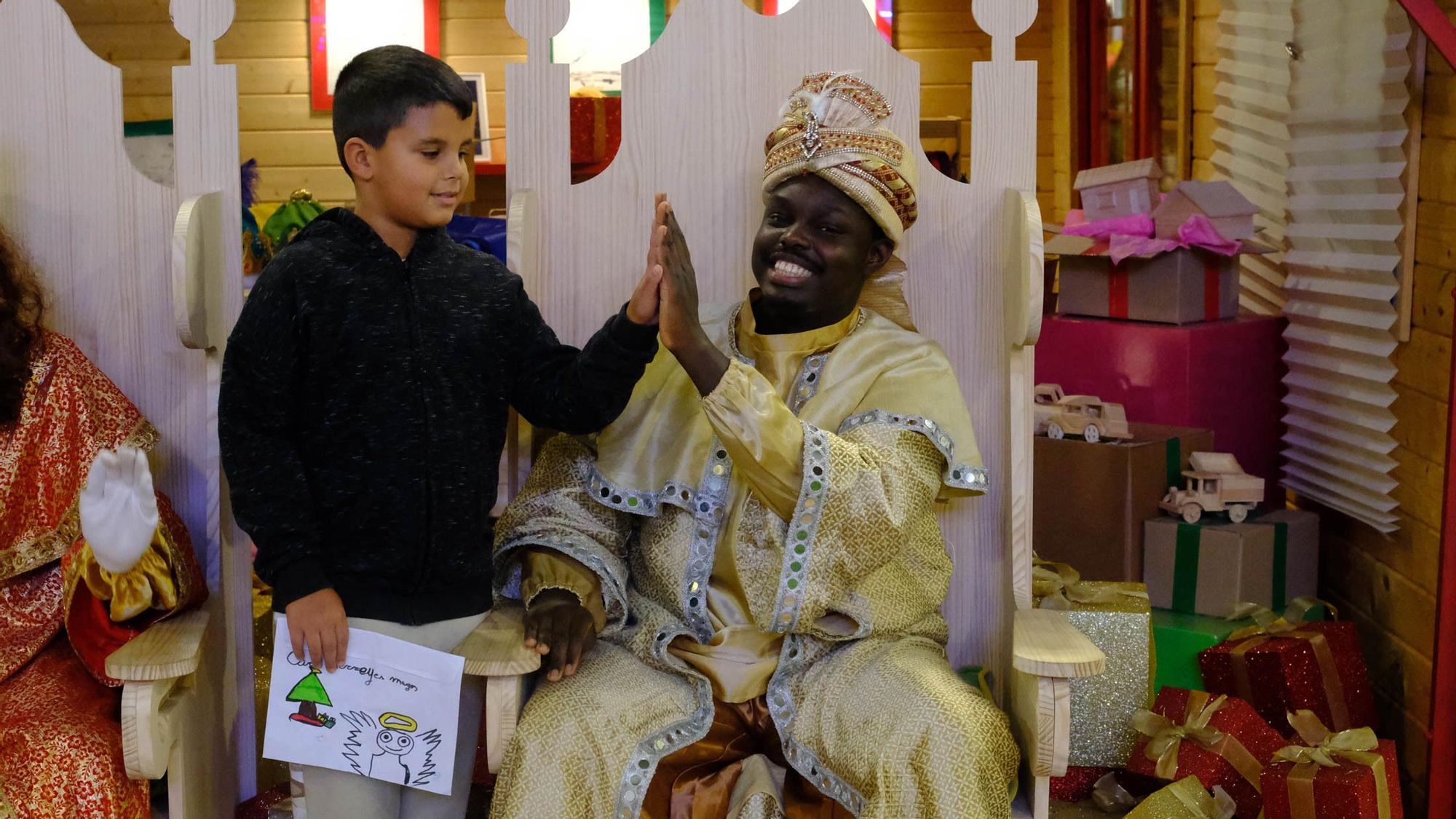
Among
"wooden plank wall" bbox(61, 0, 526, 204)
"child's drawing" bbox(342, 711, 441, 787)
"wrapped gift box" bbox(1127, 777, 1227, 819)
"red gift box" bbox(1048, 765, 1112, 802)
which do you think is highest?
"wooden plank wall" bbox(61, 0, 526, 204)

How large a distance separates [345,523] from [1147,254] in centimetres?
214

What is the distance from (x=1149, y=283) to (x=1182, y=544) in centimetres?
72

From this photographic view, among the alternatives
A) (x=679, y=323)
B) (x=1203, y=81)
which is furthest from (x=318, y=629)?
(x=1203, y=81)

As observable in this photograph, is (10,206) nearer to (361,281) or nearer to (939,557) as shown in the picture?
(361,281)

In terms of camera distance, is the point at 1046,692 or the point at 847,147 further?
the point at 847,147

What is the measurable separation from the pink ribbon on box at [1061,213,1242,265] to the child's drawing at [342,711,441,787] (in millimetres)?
2170

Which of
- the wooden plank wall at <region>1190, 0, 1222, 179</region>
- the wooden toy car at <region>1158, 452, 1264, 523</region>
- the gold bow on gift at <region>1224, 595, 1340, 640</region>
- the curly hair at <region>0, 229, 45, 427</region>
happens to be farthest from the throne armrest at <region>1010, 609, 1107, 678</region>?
the wooden plank wall at <region>1190, 0, 1222, 179</region>

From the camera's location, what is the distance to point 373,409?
1.86 m

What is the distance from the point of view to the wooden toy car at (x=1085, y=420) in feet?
9.96

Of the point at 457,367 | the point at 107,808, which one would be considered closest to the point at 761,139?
the point at 457,367

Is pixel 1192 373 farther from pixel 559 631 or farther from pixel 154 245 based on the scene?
pixel 154 245

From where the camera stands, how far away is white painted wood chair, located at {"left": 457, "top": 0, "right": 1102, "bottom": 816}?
220cm

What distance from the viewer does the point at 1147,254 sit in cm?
334

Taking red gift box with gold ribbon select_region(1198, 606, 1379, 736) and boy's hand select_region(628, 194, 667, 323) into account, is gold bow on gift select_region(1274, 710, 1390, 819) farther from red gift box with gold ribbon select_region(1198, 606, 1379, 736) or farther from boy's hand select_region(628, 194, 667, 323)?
boy's hand select_region(628, 194, 667, 323)
